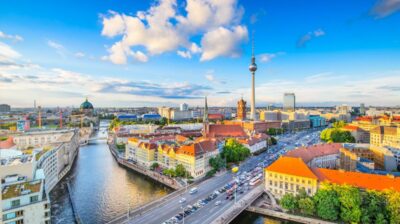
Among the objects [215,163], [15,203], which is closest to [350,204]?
[215,163]

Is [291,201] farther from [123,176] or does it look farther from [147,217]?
[123,176]

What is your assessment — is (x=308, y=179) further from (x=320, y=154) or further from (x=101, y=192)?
(x=101, y=192)

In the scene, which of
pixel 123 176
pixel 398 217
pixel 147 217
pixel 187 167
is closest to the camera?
pixel 398 217

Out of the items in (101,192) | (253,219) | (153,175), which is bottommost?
(253,219)

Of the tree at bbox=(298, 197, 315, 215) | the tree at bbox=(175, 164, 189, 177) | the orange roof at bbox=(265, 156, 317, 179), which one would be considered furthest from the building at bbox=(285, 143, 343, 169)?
the tree at bbox=(175, 164, 189, 177)

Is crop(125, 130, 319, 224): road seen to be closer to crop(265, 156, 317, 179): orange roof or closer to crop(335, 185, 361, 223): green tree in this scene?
crop(265, 156, 317, 179): orange roof

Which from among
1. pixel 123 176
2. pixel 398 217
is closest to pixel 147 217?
pixel 123 176

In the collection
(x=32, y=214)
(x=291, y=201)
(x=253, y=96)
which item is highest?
(x=253, y=96)
